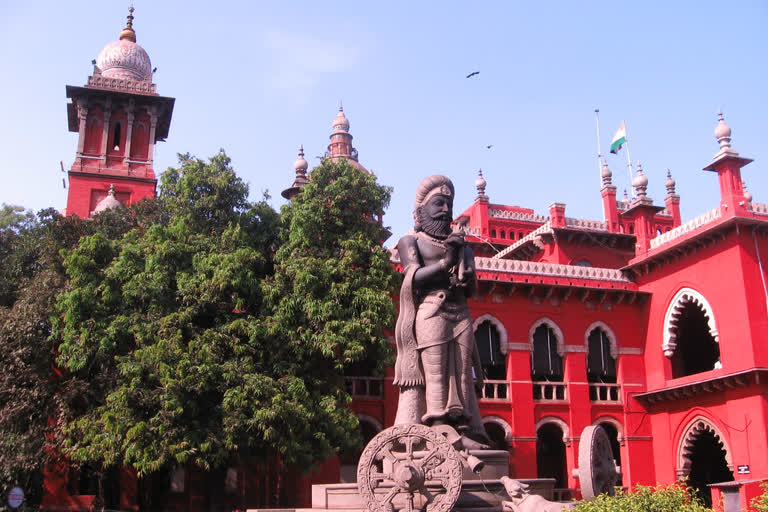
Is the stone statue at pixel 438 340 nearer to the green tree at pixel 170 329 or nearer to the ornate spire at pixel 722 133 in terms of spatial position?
the green tree at pixel 170 329

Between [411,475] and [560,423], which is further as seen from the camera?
[560,423]

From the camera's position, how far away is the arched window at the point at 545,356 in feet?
74.7

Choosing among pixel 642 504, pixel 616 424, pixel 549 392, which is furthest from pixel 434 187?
pixel 616 424

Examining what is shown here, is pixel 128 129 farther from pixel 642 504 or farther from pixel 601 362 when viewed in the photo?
pixel 642 504

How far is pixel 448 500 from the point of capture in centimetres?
627

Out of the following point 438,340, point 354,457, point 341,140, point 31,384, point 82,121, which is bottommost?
point 354,457

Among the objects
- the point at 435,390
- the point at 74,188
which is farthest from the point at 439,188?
the point at 74,188

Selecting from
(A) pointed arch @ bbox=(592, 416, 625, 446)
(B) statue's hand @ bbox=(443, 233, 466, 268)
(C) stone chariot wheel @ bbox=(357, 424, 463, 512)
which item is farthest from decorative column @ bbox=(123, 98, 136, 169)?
(C) stone chariot wheel @ bbox=(357, 424, 463, 512)

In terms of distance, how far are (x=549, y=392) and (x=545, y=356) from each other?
3.63 feet

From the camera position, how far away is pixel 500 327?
2250 centimetres

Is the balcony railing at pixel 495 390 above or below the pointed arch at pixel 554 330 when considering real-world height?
below

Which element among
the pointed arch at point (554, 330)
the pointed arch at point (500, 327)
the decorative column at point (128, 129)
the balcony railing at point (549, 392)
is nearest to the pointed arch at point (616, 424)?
the balcony railing at point (549, 392)

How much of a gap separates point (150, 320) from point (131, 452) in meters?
2.87

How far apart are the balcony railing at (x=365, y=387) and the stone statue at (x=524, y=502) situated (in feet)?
45.4
